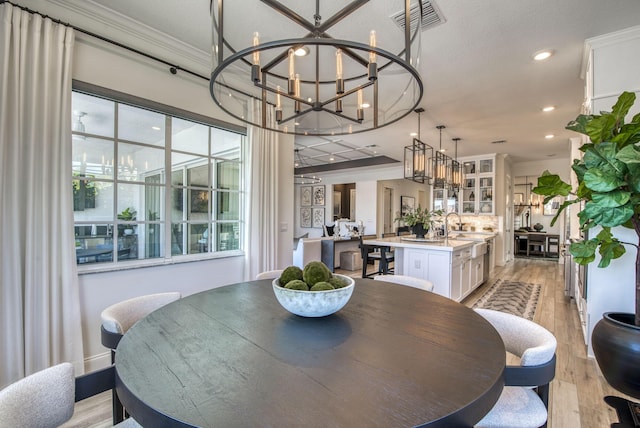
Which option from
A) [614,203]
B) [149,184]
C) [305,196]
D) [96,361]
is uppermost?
[305,196]

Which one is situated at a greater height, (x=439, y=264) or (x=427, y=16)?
(x=427, y=16)

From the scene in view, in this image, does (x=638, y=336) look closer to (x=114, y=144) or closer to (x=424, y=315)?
(x=424, y=315)

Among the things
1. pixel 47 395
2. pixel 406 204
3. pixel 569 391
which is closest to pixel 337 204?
pixel 406 204

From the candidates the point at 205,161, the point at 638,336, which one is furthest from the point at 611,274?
the point at 205,161

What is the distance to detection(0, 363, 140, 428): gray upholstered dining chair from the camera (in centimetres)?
80

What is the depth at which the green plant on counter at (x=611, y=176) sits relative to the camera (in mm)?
1986

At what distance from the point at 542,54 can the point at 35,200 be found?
4.51m

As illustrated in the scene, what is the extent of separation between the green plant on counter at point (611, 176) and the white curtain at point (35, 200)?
376 cm

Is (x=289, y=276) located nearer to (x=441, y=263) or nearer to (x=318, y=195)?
(x=441, y=263)

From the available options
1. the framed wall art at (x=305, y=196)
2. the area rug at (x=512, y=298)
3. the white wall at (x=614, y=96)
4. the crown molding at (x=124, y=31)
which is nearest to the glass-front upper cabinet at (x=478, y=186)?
the area rug at (x=512, y=298)

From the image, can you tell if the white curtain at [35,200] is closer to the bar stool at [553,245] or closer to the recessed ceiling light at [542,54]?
the recessed ceiling light at [542,54]

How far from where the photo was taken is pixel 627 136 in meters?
2.06

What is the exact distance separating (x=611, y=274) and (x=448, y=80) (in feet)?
8.28

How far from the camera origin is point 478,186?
25.3ft
